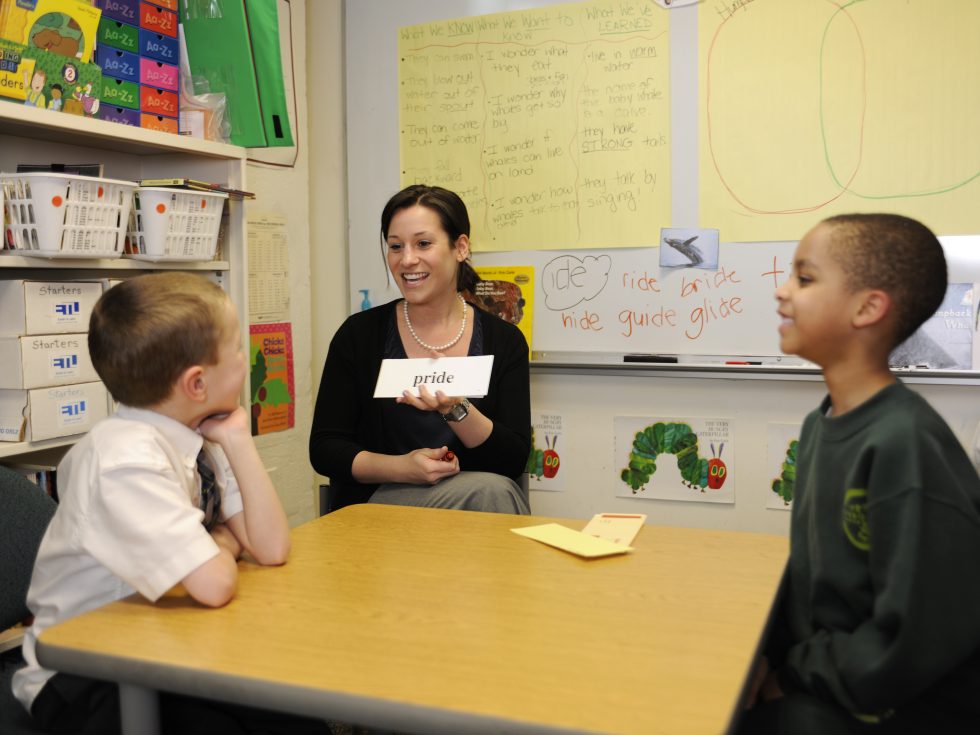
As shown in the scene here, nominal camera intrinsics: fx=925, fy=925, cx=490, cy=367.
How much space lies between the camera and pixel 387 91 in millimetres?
3363

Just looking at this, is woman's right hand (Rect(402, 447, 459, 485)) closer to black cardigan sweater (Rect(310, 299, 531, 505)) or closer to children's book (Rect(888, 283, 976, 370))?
black cardigan sweater (Rect(310, 299, 531, 505))

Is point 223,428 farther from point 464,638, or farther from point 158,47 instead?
point 158,47

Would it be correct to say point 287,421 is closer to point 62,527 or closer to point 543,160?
point 543,160

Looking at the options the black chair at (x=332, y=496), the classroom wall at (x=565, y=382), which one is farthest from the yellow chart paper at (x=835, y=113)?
the black chair at (x=332, y=496)

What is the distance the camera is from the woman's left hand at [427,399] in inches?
76.9

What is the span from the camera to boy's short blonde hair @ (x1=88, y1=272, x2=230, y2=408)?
1392mm

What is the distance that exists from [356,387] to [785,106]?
153 cm

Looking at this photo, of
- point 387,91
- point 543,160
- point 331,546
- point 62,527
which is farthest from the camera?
point 387,91

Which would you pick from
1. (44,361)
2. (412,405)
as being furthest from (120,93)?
(412,405)

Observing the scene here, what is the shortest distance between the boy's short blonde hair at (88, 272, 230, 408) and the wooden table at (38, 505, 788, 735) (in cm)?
33

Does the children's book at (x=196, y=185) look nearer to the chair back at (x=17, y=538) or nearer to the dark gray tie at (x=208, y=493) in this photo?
the chair back at (x=17, y=538)

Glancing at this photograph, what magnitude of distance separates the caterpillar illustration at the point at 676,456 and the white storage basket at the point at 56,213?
1.74 meters

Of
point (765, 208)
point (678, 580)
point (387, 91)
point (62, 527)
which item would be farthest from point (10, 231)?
point (765, 208)

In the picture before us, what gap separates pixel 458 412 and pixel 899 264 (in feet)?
3.80
